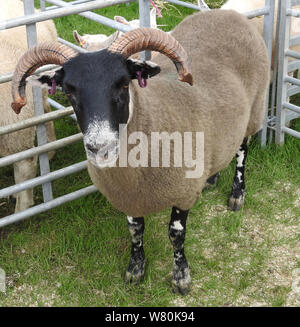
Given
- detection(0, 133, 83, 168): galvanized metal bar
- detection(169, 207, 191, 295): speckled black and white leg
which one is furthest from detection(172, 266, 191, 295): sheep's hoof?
detection(0, 133, 83, 168): galvanized metal bar

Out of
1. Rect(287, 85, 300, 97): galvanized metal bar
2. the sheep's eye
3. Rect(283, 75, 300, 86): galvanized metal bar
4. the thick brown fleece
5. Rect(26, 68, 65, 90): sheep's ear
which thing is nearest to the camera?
the sheep's eye

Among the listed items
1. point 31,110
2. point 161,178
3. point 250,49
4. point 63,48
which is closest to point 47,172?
point 31,110

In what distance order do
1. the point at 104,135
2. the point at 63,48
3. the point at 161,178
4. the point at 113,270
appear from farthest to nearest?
the point at 113,270
the point at 161,178
the point at 63,48
the point at 104,135

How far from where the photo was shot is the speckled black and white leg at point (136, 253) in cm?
337

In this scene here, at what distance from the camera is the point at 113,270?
11.6 ft

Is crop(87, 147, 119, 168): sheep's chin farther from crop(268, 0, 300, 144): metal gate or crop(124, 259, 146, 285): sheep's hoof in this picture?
crop(268, 0, 300, 144): metal gate

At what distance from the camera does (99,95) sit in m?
2.33

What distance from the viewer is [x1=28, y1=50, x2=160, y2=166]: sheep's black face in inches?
91.6

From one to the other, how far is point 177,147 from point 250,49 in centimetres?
115

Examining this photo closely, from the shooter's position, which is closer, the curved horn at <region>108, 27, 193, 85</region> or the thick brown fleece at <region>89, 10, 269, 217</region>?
the curved horn at <region>108, 27, 193, 85</region>

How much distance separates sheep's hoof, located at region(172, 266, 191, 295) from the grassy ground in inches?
1.8

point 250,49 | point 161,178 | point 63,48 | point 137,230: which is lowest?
point 137,230

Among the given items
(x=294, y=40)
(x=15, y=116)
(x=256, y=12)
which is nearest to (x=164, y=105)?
Result: (x=15, y=116)
